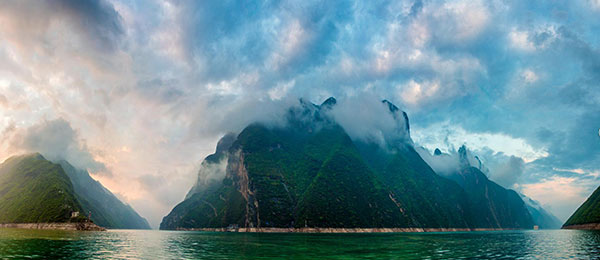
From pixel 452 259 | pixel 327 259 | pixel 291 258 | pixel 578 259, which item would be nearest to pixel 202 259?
→ pixel 291 258

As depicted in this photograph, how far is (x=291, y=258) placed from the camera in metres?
56.4

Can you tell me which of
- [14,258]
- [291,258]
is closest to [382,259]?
[291,258]

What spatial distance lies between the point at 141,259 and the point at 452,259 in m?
51.1

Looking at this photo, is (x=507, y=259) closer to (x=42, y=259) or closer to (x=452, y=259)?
(x=452, y=259)

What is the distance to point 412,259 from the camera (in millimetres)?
57031

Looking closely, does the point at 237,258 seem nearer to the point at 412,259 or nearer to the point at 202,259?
the point at 202,259

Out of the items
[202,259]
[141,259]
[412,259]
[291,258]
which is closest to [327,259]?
[291,258]

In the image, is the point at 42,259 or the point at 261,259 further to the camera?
the point at 261,259

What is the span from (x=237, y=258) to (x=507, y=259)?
4550cm

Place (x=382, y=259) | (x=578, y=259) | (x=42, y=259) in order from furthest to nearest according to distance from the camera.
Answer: (x=382, y=259) → (x=578, y=259) → (x=42, y=259)

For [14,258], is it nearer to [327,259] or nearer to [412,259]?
[327,259]

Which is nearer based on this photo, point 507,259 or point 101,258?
point 101,258

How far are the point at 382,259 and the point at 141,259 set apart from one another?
3924cm

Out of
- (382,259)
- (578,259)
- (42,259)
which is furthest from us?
(382,259)
